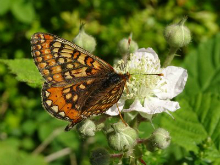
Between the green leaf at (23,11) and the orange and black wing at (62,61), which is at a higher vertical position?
the green leaf at (23,11)

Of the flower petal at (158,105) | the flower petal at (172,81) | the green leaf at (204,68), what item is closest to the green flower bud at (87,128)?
the flower petal at (158,105)

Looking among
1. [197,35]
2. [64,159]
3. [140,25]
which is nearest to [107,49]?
[140,25]

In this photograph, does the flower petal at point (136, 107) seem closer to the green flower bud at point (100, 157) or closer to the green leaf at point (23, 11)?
the green flower bud at point (100, 157)

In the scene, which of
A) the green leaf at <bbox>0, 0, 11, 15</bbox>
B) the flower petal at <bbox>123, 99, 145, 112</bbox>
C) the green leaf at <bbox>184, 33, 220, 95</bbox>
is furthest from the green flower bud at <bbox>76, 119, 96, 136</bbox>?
the green leaf at <bbox>0, 0, 11, 15</bbox>

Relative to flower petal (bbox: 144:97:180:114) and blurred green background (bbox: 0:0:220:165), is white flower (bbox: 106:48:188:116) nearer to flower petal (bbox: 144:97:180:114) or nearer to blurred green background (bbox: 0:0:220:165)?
flower petal (bbox: 144:97:180:114)

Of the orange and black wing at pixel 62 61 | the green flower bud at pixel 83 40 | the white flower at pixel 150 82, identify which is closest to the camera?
the orange and black wing at pixel 62 61

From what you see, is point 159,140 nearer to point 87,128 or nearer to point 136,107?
point 136,107

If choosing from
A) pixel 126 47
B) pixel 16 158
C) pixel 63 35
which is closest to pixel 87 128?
pixel 126 47
